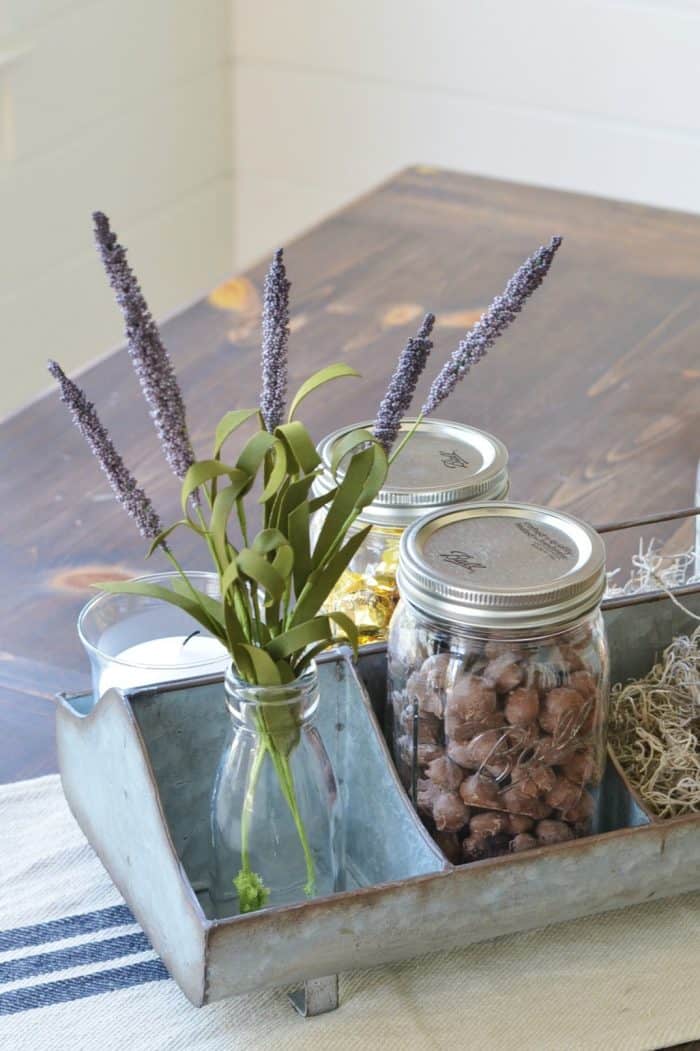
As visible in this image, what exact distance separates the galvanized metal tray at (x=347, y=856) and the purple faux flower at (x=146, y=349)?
0.16 meters

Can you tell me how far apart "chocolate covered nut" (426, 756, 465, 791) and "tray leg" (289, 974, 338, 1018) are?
0.10 m

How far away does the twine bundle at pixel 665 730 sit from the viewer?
2.43ft

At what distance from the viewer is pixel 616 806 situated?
0.73 metres

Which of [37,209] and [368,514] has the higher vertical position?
[368,514]

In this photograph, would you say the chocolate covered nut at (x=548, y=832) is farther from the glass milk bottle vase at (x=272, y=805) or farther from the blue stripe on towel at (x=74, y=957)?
the blue stripe on towel at (x=74, y=957)

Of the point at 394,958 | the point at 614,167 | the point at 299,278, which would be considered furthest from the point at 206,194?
the point at 394,958

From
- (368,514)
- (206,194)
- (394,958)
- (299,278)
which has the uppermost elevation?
(368,514)

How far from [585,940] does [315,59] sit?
244 cm

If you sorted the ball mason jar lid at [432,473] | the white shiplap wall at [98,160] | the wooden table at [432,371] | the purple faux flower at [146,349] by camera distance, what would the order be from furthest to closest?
the white shiplap wall at [98,160], the wooden table at [432,371], the ball mason jar lid at [432,473], the purple faux flower at [146,349]

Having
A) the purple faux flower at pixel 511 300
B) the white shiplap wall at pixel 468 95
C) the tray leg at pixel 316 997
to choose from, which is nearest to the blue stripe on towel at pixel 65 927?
the tray leg at pixel 316 997

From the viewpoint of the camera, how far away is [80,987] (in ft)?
2.33

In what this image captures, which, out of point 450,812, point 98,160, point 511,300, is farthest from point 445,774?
point 98,160

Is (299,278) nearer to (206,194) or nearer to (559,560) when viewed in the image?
(559,560)

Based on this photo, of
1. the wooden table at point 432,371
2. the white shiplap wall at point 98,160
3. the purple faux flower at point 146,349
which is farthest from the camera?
the white shiplap wall at point 98,160
